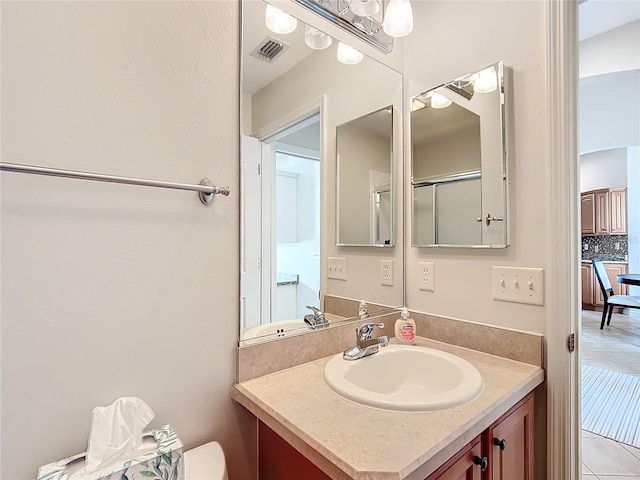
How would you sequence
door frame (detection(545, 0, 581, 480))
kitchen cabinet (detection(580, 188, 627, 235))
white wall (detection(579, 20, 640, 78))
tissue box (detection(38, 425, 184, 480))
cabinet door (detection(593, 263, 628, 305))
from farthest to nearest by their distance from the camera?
kitchen cabinet (detection(580, 188, 627, 235)), cabinet door (detection(593, 263, 628, 305)), white wall (detection(579, 20, 640, 78)), door frame (detection(545, 0, 581, 480)), tissue box (detection(38, 425, 184, 480))

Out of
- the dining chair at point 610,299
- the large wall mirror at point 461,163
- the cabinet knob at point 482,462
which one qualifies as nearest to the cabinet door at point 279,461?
the cabinet knob at point 482,462

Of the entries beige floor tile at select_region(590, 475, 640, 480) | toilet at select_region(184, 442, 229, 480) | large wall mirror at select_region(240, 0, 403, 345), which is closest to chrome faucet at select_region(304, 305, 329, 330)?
large wall mirror at select_region(240, 0, 403, 345)

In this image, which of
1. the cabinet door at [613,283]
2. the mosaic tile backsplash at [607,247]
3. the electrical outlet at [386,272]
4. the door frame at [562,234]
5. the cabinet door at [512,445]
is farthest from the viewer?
the mosaic tile backsplash at [607,247]

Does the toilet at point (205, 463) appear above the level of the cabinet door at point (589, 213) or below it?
below

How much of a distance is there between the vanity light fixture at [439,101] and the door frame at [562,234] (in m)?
0.36

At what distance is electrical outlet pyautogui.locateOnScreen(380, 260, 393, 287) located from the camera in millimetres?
1461

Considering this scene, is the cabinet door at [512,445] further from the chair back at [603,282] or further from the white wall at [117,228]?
the chair back at [603,282]

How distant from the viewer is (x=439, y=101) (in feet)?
4.45

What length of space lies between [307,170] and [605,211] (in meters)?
6.94

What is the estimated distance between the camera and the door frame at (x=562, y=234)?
3.32ft

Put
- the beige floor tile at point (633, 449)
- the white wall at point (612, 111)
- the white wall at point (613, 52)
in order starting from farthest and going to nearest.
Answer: the white wall at point (612, 111) → the white wall at point (613, 52) → the beige floor tile at point (633, 449)

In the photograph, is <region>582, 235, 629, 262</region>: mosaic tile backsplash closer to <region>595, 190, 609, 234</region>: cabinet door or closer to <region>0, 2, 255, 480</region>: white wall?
<region>595, 190, 609, 234</region>: cabinet door

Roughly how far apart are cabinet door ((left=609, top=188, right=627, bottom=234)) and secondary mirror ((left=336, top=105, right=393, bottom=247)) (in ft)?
21.2

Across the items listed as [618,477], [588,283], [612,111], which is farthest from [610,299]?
[618,477]
